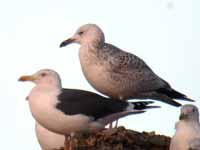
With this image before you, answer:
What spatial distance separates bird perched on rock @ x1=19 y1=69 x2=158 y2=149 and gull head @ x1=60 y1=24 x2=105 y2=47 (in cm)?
161

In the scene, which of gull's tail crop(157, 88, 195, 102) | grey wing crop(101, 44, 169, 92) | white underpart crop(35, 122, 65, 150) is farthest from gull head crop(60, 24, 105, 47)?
white underpart crop(35, 122, 65, 150)

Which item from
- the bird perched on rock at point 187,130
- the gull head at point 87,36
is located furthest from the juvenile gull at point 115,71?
the bird perched on rock at point 187,130

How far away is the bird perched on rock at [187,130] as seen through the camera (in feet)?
63.4

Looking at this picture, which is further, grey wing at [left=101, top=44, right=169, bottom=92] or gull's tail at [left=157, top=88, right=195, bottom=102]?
gull's tail at [left=157, top=88, right=195, bottom=102]

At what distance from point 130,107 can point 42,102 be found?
1.58 m

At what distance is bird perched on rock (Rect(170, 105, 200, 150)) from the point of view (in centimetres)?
1933

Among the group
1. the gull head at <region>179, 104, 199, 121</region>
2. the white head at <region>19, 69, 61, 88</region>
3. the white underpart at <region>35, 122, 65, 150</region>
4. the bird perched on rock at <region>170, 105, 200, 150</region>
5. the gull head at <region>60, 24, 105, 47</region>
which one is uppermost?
the gull head at <region>60, 24, 105, 47</region>

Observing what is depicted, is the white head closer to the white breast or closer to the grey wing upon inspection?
the white breast

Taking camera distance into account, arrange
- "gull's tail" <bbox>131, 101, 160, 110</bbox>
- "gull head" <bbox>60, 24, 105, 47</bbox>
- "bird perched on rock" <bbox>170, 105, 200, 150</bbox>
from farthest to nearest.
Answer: "gull head" <bbox>60, 24, 105, 47</bbox> < "gull's tail" <bbox>131, 101, 160, 110</bbox> < "bird perched on rock" <bbox>170, 105, 200, 150</bbox>

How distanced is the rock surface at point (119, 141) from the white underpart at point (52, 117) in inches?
21.3

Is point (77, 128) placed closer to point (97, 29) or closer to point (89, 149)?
point (89, 149)

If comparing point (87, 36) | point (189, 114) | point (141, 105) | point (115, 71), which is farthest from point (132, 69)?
point (189, 114)

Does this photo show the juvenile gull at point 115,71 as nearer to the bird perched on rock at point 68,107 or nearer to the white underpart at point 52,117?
the bird perched on rock at point 68,107

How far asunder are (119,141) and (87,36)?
7.98ft
